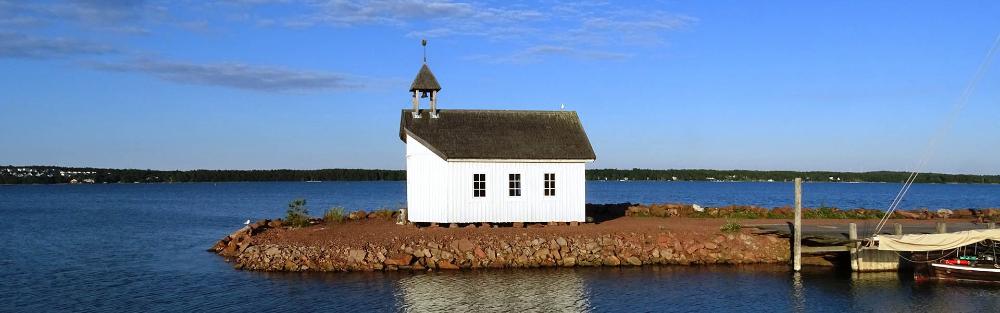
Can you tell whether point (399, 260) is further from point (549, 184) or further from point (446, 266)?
point (549, 184)

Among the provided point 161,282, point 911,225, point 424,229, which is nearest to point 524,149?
point 424,229

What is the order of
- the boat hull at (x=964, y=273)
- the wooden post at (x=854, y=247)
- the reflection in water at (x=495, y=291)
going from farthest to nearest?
the wooden post at (x=854, y=247) → the boat hull at (x=964, y=273) → the reflection in water at (x=495, y=291)

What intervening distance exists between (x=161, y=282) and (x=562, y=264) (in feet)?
43.8

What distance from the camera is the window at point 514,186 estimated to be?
33.0 metres

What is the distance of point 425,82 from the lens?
115 feet

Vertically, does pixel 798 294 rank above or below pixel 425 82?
below

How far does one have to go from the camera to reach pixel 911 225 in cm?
3566

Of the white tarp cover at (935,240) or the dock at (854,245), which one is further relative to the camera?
the dock at (854,245)

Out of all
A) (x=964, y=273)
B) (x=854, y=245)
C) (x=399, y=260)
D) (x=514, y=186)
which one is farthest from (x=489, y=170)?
(x=964, y=273)

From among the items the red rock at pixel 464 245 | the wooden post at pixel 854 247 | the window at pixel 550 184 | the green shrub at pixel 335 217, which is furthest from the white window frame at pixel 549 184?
the wooden post at pixel 854 247

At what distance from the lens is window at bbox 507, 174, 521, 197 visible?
33.0 metres

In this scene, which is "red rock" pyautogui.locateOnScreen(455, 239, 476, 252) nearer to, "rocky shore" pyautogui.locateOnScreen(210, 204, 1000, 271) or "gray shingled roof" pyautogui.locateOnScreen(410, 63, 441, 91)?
"rocky shore" pyautogui.locateOnScreen(210, 204, 1000, 271)

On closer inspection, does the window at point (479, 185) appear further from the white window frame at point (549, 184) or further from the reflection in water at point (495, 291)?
the reflection in water at point (495, 291)

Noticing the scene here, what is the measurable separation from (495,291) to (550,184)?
28.3ft
